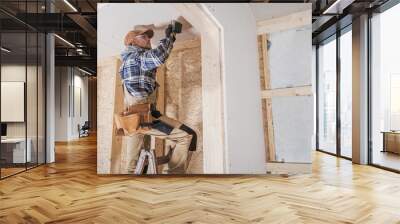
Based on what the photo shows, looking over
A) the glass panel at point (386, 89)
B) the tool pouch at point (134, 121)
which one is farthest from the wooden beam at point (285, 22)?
the tool pouch at point (134, 121)

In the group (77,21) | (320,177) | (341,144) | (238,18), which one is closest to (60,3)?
(77,21)

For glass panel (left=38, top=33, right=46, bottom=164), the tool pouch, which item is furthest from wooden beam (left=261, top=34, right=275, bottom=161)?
glass panel (left=38, top=33, right=46, bottom=164)

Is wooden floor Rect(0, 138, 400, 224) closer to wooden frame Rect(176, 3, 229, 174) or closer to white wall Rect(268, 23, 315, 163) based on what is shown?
wooden frame Rect(176, 3, 229, 174)

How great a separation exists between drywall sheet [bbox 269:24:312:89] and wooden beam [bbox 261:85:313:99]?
0.22 ft

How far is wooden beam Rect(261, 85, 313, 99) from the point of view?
5938 mm

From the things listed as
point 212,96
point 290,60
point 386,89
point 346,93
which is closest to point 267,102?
point 290,60

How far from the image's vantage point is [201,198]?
4.43m

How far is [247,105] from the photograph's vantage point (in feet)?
19.4

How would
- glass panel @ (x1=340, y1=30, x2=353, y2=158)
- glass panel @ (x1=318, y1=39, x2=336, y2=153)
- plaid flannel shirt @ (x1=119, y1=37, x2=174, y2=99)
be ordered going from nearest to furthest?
1. plaid flannel shirt @ (x1=119, y1=37, x2=174, y2=99)
2. glass panel @ (x1=340, y1=30, x2=353, y2=158)
3. glass panel @ (x1=318, y1=39, x2=336, y2=153)

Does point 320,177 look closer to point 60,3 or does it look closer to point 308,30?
point 308,30

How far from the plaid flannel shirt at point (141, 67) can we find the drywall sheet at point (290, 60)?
180cm

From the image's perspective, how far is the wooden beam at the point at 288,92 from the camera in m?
5.94

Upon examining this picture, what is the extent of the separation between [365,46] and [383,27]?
0.51 metres

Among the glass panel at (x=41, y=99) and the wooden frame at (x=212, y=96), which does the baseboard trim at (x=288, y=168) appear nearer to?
the wooden frame at (x=212, y=96)
